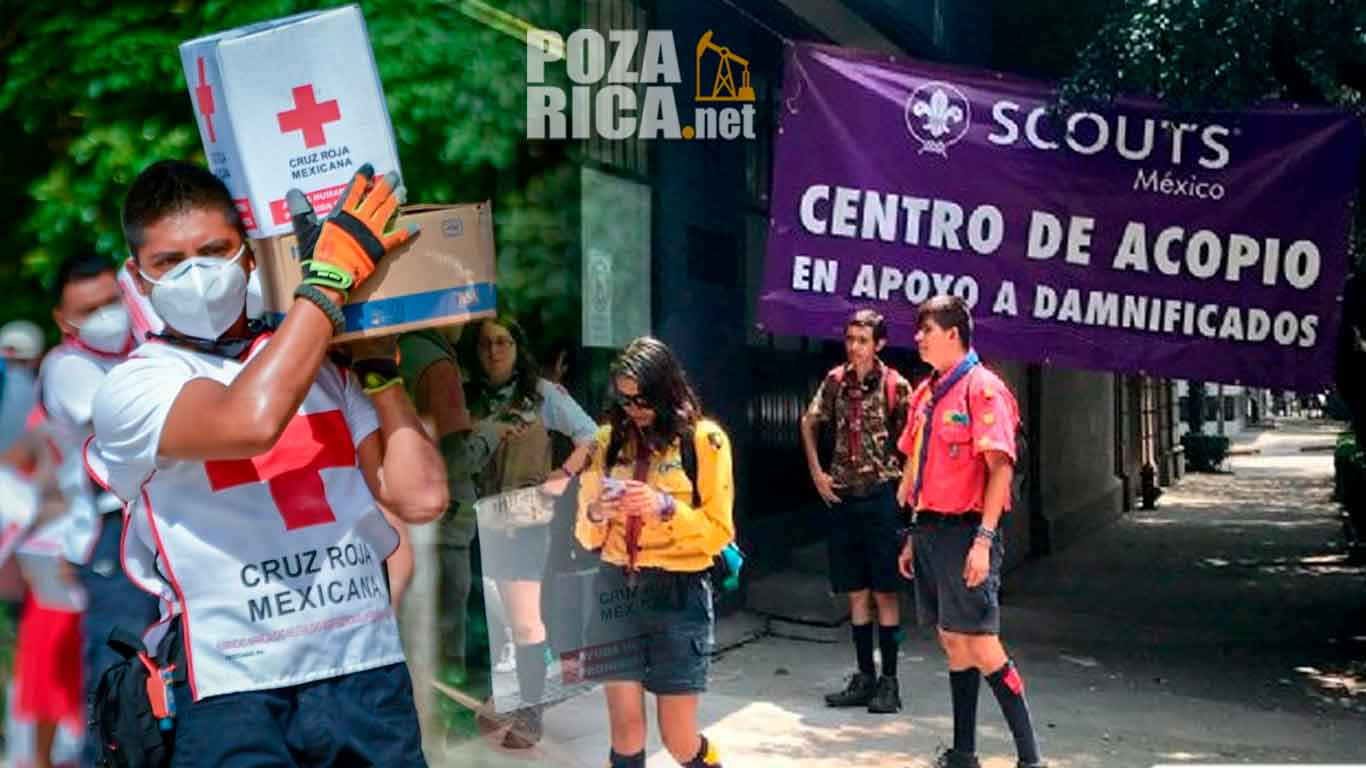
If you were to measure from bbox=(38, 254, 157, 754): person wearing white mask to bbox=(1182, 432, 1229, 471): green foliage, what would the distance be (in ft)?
95.8

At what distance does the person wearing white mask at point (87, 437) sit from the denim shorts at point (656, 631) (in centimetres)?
153

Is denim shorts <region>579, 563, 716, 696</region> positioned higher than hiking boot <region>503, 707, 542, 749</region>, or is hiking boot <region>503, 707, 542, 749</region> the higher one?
denim shorts <region>579, 563, 716, 696</region>

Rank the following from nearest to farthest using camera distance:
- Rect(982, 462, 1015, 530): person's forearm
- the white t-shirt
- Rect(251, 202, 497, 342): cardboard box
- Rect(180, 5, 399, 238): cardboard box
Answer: Rect(251, 202, 497, 342): cardboard box
Rect(180, 5, 399, 238): cardboard box
Rect(982, 462, 1015, 530): person's forearm
the white t-shirt

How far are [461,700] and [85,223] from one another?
2433 mm

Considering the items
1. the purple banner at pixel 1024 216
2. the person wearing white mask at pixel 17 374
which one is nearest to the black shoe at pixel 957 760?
the purple banner at pixel 1024 216

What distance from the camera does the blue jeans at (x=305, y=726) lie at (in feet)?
8.76

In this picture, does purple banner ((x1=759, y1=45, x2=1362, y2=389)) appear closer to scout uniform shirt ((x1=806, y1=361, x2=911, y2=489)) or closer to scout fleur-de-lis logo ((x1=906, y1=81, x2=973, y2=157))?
scout fleur-de-lis logo ((x1=906, y1=81, x2=973, y2=157))

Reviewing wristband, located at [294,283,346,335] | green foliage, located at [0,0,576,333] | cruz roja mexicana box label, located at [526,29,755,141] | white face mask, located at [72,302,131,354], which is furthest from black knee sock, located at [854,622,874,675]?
wristband, located at [294,283,346,335]

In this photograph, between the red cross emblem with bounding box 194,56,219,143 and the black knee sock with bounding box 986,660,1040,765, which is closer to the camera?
the red cross emblem with bounding box 194,56,219,143

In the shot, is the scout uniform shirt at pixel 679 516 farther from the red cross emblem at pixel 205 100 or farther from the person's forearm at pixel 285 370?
the person's forearm at pixel 285 370

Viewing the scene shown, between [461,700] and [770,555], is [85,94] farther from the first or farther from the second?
[770,555]

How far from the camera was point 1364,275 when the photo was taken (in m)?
9.08

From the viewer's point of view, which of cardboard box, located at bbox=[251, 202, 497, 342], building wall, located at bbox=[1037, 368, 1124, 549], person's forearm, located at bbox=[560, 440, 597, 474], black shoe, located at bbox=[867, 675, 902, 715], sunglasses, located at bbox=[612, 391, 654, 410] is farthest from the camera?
building wall, located at bbox=[1037, 368, 1124, 549]

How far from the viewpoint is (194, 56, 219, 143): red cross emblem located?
2.97 meters
